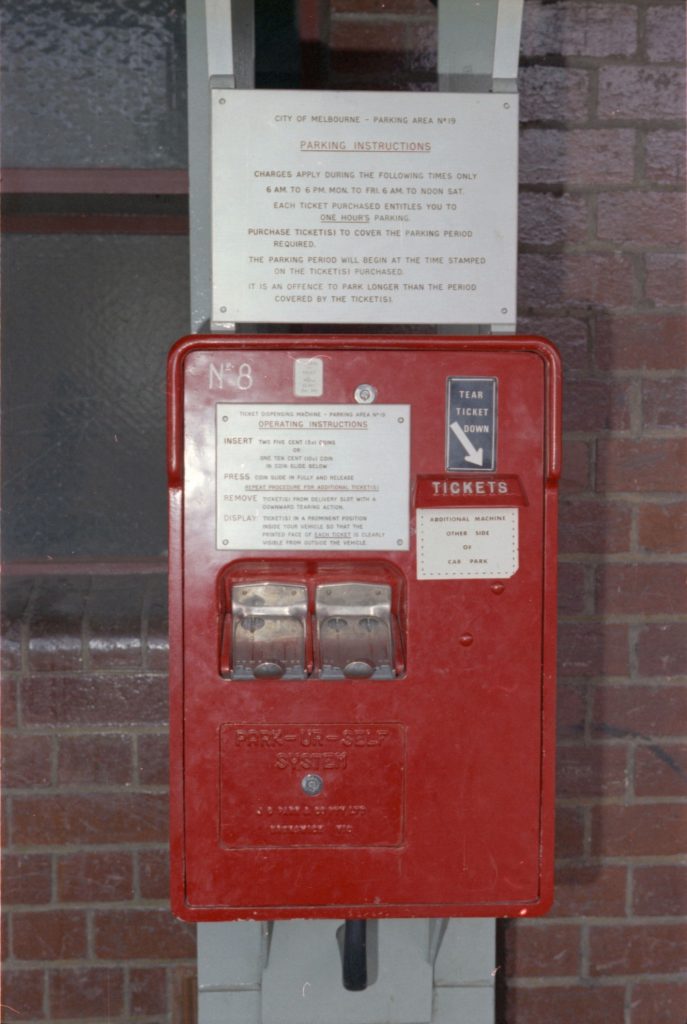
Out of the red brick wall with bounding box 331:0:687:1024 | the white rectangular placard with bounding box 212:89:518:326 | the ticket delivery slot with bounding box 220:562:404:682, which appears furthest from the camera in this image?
the red brick wall with bounding box 331:0:687:1024

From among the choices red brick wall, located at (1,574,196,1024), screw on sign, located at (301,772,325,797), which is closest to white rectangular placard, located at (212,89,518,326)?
screw on sign, located at (301,772,325,797)

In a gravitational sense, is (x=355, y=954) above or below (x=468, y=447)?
below

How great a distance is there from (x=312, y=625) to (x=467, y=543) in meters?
0.21

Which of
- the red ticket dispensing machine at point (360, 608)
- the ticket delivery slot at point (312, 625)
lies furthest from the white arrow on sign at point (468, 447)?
the ticket delivery slot at point (312, 625)

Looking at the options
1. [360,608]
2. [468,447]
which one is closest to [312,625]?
[360,608]

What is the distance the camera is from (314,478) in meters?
1.23

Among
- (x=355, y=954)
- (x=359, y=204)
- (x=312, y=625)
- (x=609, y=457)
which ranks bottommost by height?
(x=355, y=954)

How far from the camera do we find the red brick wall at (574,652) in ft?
5.72

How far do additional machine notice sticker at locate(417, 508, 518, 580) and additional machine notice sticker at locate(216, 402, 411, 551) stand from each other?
0.10 ft

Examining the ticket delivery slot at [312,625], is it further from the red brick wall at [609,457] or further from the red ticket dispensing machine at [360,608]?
the red brick wall at [609,457]

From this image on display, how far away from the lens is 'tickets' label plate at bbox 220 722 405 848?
1208 mm

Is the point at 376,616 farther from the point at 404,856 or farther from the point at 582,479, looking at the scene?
the point at 582,479

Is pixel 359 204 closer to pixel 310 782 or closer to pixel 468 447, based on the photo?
pixel 468 447

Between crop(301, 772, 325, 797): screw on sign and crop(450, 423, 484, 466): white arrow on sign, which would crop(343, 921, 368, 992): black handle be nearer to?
crop(301, 772, 325, 797): screw on sign
